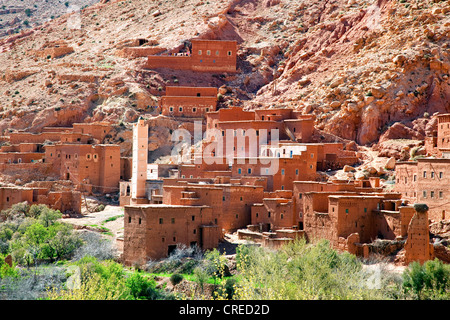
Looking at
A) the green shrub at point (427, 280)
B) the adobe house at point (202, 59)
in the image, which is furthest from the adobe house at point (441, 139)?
the adobe house at point (202, 59)

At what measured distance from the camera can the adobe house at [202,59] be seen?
74.4 meters

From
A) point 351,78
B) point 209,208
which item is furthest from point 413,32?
point 209,208

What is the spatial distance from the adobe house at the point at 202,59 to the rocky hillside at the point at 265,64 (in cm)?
101

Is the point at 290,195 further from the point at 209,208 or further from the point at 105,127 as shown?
the point at 105,127

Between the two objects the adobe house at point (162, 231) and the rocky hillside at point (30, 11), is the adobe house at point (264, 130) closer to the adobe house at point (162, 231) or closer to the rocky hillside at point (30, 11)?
the adobe house at point (162, 231)

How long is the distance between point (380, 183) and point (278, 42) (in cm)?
3558

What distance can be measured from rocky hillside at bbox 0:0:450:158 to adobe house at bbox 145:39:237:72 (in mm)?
1007

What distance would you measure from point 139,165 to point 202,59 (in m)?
24.1

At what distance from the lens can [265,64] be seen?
77.5 meters

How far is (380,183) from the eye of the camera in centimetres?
4838

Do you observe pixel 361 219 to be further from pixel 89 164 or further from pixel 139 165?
pixel 89 164

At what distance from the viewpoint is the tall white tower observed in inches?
2055

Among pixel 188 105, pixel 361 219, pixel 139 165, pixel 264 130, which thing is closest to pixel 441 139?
pixel 361 219

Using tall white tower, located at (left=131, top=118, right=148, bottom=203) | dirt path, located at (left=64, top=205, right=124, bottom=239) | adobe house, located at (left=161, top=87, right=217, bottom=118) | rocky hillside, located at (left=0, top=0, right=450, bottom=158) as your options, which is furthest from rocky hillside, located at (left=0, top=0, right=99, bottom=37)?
dirt path, located at (left=64, top=205, right=124, bottom=239)
